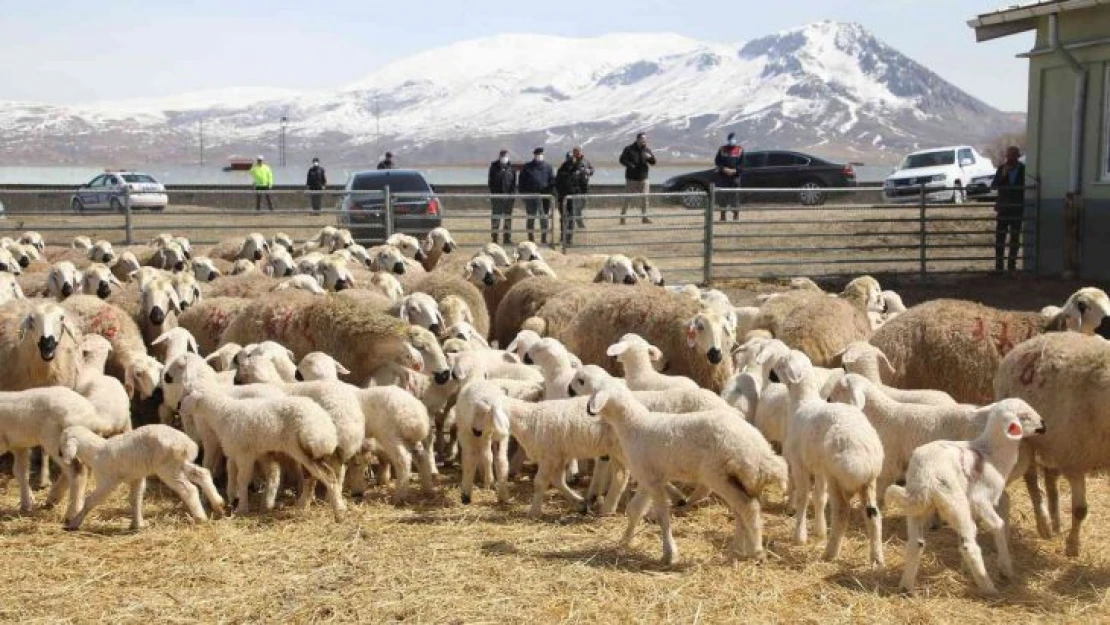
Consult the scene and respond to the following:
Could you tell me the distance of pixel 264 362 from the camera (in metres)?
9.04

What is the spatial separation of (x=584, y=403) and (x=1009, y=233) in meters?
14.6

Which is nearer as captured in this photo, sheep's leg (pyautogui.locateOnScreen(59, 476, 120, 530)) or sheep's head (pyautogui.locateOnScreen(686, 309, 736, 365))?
sheep's leg (pyautogui.locateOnScreen(59, 476, 120, 530))

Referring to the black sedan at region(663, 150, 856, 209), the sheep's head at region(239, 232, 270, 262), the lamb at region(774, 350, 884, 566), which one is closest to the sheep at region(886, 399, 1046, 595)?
the lamb at region(774, 350, 884, 566)

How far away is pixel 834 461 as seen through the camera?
6816 mm

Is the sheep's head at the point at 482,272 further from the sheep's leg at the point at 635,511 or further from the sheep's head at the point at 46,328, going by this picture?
the sheep's leg at the point at 635,511

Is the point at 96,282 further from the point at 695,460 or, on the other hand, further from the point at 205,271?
the point at 695,460

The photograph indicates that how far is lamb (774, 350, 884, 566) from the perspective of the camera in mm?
6785

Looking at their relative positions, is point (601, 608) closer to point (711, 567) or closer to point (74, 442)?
point (711, 567)

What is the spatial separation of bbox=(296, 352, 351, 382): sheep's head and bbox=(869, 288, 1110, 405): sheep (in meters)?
4.10

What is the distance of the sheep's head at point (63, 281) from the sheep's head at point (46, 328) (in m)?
2.63

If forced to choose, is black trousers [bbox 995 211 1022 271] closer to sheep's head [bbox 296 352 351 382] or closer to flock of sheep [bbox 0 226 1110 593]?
flock of sheep [bbox 0 226 1110 593]

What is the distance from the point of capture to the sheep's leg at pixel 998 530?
6.45 metres

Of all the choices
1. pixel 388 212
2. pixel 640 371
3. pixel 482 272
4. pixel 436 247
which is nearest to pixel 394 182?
pixel 388 212

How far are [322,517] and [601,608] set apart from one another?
7.55 feet
